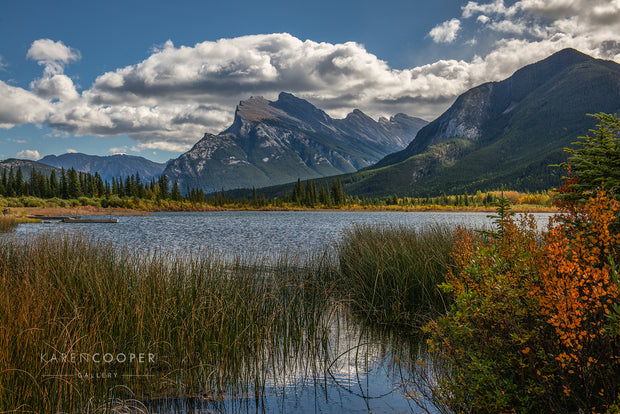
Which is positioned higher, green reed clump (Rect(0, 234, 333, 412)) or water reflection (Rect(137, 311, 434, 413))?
green reed clump (Rect(0, 234, 333, 412))

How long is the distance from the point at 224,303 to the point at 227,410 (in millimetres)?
2582

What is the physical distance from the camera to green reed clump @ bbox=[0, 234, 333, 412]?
4.59 m

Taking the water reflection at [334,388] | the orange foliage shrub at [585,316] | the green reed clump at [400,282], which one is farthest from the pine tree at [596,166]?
the water reflection at [334,388]

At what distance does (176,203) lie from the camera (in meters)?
126

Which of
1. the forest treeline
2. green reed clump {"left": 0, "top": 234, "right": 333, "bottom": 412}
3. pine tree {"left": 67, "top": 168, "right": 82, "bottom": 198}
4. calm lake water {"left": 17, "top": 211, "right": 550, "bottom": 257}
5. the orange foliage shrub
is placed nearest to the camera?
the orange foliage shrub

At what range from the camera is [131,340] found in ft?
19.5

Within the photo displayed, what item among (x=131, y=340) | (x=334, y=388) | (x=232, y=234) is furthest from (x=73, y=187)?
(x=334, y=388)

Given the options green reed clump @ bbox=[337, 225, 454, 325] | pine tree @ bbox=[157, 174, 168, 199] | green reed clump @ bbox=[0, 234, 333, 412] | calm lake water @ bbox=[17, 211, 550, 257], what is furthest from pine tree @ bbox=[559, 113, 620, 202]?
pine tree @ bbox=[157, 174, 168, 199]

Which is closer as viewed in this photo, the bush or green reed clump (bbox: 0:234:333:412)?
the bush

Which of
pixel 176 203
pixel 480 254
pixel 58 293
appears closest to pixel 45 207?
pixel 176 203

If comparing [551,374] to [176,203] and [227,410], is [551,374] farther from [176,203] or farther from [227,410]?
[176,203]

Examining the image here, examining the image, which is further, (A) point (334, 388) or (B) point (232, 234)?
(B) point (232, 234)

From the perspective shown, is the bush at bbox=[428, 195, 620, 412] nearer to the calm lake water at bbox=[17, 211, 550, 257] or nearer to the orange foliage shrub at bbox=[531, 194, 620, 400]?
the orange foliage shrub at bbox=[531, 194, 620, 400]

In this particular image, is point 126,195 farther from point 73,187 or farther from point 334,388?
point 334,388
